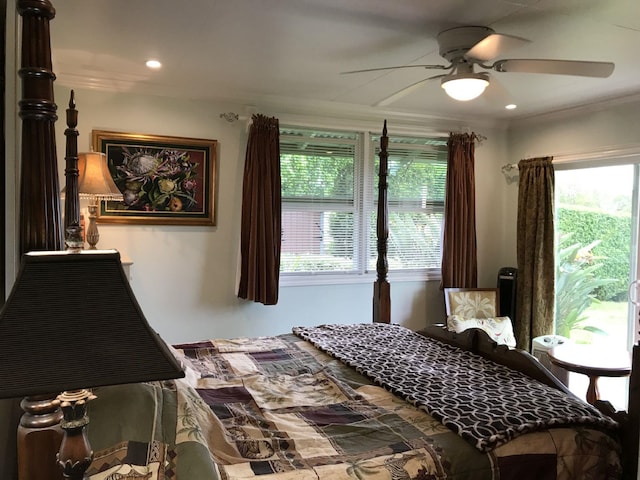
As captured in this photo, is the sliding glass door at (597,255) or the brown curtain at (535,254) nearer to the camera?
the sliding glass door at (597,255)

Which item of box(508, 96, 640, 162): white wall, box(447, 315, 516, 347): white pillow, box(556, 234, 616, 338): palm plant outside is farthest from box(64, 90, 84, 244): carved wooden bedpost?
box(556, 234, 616, 338): palm plant outside

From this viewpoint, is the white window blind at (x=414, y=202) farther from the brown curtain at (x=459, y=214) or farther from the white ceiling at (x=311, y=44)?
the white ceiling at (x=311, y=44)

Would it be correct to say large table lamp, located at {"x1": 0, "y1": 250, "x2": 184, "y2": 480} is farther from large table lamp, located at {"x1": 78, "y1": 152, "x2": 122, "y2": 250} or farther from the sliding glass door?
the sliding glass door

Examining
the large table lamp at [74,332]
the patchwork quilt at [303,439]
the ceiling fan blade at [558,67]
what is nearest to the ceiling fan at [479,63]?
the ceiling fan blade at [558,67]

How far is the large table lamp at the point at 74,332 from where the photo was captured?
0.76 metres

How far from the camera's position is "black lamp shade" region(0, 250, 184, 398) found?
0.76 meters

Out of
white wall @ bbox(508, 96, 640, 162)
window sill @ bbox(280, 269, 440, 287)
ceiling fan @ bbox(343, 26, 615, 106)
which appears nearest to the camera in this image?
ceiling fan @ bbox(343, 26, 615, 106)

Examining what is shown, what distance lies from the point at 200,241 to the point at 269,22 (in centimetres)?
198

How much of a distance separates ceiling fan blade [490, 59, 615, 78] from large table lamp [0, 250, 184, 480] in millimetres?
2184

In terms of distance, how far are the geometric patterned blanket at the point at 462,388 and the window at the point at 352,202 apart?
162 cm

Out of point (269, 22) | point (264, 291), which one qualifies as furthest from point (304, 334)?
point (269, 22)

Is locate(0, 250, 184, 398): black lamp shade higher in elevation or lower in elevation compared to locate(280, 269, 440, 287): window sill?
higher

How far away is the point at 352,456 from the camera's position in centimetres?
148

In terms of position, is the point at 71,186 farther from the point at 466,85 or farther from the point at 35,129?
the point at 466,85
